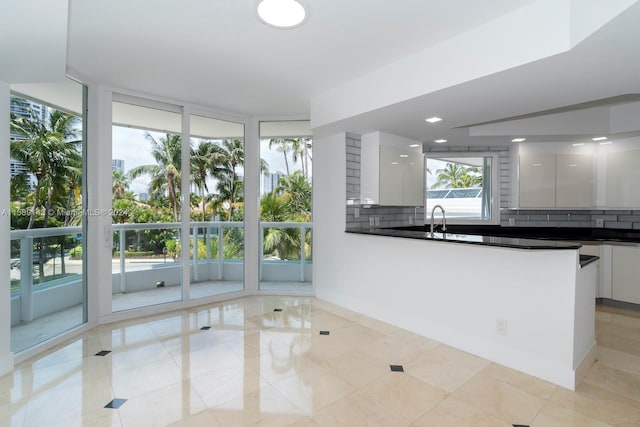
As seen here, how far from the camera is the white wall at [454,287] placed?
2428 millimetres

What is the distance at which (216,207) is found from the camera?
4484 mm

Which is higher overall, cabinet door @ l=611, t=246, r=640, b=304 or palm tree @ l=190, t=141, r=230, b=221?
palm tree @ l=190, t=141, r=230, b=221

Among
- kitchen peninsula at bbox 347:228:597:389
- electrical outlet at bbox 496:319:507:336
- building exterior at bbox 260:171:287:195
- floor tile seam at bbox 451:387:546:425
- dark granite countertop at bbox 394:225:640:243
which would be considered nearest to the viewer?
floor tile seam at bbox 451:387:546:425

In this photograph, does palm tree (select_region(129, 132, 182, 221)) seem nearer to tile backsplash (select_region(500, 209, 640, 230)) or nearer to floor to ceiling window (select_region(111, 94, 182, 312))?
floor to ceiling window (select_region(111, 94, 182, 312))

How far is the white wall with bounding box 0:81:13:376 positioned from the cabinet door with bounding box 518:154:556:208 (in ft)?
18.8

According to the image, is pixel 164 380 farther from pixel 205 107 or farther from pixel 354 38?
pixel 205 107

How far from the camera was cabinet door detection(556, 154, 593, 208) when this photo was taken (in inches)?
181

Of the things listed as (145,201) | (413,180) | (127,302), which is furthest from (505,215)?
(127,302)

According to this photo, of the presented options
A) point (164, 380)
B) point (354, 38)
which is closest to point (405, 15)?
point (354, 38)

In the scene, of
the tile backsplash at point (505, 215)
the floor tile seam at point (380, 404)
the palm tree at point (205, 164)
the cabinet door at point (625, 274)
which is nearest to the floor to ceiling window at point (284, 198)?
the palm tree at point (205, 164)

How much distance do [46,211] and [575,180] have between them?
6.33 meters

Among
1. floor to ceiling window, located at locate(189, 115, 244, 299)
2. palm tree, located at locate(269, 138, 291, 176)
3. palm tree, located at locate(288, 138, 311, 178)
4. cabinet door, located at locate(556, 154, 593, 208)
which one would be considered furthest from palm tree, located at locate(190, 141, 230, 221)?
cabinet door, located at locate(556, 154, 593, 208)

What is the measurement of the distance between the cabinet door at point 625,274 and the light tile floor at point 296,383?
0.75m

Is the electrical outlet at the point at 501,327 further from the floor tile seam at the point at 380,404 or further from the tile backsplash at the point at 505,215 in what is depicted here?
the tile backsplash at the point at 505,215
